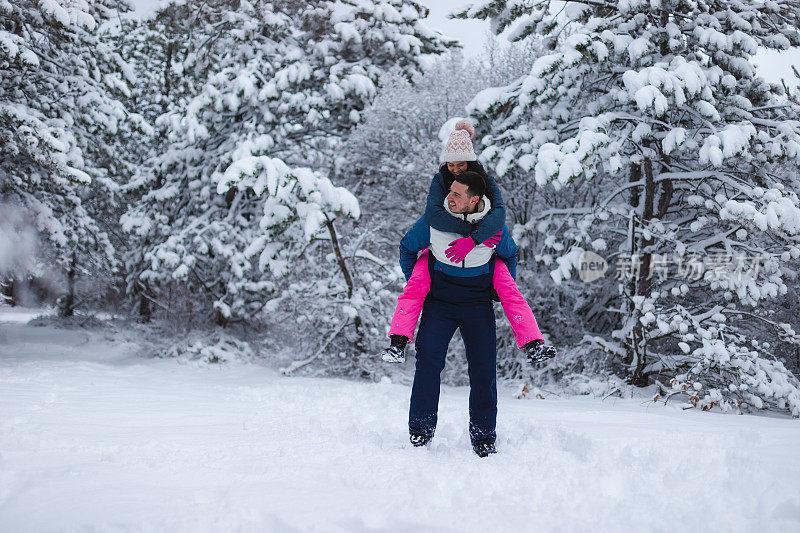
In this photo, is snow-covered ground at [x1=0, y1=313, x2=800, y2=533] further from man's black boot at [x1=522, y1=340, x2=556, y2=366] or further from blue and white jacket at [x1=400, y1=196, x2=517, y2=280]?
blue and white jacket at [x1=400, y1=196, x2=517, y2=280]

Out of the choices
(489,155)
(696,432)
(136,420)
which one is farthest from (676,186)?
(136,420)

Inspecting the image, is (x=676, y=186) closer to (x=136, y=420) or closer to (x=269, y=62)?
(x=136, y=420)

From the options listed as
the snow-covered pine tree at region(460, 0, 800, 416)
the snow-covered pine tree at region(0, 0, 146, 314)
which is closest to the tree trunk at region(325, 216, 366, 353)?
the snow-covered pine tree at region(460, 0, 800, 416)

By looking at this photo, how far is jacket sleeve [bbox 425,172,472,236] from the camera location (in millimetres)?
2805

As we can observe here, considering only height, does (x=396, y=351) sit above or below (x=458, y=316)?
below

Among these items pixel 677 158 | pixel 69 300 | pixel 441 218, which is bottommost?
pixel 69 300

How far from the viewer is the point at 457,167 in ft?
9.91

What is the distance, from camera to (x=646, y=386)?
6.18 m

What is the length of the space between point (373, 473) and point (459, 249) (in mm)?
1178

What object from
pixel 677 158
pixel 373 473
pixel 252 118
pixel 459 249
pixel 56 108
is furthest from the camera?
pixel 252 118

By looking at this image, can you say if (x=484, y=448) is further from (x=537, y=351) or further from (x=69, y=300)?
(x=69, y=300)

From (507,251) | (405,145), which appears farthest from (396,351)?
(405,145)

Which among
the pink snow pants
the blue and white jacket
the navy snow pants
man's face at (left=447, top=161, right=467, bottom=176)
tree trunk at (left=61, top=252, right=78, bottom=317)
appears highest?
man's face at (left=447, top=161, right=467, bottom=176)

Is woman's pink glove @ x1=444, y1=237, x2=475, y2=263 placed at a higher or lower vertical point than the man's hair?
lower
